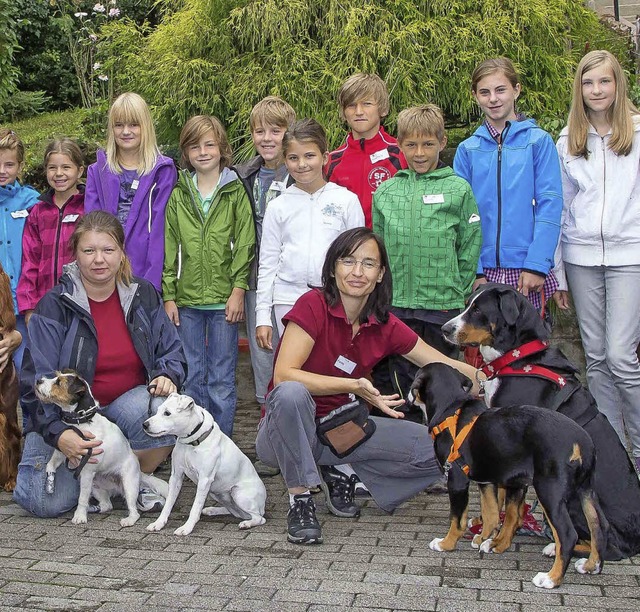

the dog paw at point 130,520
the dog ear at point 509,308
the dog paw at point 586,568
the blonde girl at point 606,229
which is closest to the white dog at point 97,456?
the dog paw at point 130,520

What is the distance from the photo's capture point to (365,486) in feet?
16.1

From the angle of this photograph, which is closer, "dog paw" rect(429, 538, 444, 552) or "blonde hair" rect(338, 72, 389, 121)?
"dog paw" rect(429, 538, 444, 552)

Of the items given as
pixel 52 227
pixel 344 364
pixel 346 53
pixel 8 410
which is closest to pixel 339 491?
pixel 344 364

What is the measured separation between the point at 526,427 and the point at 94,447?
212 centimetres

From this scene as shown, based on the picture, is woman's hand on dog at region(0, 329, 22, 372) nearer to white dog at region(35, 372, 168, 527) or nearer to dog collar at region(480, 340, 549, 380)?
white dog at region(35, 372, 168, 527)

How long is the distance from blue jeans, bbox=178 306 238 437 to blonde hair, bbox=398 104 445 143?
5.14 ft

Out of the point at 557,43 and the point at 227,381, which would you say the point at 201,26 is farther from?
the point at 227,381

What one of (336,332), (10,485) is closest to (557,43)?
(336,332)

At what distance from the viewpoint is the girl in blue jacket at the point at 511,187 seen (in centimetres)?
517

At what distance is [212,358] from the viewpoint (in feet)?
19.3

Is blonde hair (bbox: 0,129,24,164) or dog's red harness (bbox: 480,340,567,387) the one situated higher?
blonde hair (bbox: 0,129,24,164)

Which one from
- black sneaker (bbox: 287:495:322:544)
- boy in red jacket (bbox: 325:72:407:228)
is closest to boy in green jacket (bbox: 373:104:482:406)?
boy in red jacket (bbox: 325:72:407:228)

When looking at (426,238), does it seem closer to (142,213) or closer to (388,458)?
(388,458)

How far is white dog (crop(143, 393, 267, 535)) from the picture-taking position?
4512 mm
